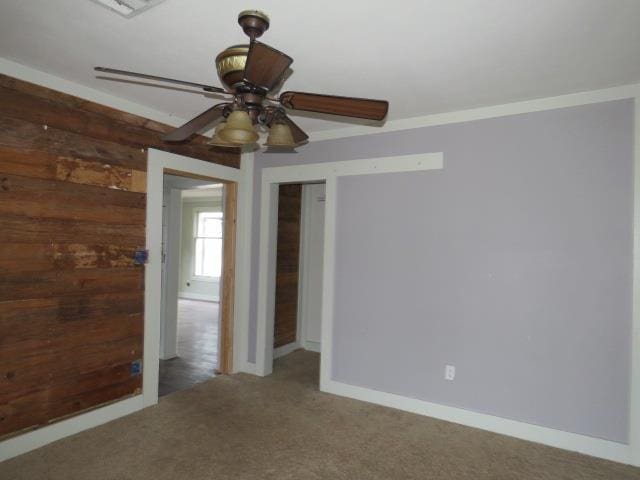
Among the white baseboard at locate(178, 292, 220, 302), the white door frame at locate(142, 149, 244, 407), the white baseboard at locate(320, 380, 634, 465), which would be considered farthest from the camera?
the white baseboard at locate(178, 292, 220, 302)

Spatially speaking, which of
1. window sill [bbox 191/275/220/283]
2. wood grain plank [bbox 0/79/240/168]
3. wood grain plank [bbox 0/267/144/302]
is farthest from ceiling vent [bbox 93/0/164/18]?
window sill [bbox 191/275/220/283]

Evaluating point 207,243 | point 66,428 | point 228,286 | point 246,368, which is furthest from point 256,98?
point 207,243

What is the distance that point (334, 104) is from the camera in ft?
5.91

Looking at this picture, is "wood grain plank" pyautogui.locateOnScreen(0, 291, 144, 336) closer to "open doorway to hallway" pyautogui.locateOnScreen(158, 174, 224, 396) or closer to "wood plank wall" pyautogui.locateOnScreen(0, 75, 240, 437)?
"wood plank wall" pyautogui.locateOnScreen(0, 75, 240, 437)

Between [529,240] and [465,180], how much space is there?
65 centimetres

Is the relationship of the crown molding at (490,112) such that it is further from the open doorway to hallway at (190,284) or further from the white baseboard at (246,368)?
the white baseboard at (246,368)

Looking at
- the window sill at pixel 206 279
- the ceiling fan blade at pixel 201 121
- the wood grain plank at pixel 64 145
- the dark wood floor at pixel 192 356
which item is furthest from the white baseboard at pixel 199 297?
the ceiling fan blade at pixel 201 121

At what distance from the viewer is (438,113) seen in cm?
327

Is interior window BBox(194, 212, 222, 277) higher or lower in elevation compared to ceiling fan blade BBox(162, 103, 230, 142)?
lower

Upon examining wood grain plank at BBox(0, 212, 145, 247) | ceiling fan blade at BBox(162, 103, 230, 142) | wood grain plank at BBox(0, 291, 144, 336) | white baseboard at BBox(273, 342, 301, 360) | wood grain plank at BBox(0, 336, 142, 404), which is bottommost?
white baseboard at BBox(273, 342, 301, 360)

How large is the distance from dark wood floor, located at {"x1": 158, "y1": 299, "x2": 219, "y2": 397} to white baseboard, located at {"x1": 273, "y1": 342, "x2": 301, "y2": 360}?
69 centimetres

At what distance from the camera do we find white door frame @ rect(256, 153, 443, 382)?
347cm

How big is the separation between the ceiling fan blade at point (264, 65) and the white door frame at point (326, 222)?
199cm

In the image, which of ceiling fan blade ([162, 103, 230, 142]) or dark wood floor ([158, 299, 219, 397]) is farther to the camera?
dark wood floor ([158, 299, 219, 397])
